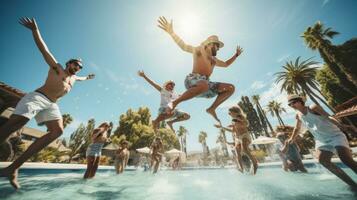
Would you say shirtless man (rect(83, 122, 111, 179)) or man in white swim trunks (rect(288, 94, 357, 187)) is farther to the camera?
shirtless man (rect(83, 122, 111, 179))

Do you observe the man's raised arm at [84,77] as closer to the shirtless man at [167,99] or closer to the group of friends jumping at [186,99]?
the group of friends jumping at [186,99]

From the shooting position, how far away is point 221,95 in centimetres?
358

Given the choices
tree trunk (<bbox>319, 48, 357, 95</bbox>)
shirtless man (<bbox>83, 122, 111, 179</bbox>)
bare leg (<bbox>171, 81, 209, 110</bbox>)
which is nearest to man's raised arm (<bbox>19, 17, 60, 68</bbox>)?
bare leg (<bbox>171, 81, 209, 110</bbox>)

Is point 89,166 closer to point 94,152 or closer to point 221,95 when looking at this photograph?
point 94,152

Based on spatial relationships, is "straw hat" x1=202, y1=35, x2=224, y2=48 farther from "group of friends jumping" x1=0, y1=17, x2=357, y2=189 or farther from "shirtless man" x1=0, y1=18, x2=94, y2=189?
"shirtless man" x1=0, y1=18, x2=94, y2=189

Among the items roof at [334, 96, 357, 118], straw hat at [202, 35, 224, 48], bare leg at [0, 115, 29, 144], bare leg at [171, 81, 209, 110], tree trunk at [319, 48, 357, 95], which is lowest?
bare leg at [0, 115, 29, 144]

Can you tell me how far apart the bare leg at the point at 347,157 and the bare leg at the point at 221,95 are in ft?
7.46

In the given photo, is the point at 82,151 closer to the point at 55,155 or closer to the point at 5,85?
the point at 55,155

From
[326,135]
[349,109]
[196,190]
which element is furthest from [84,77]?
[349,109]

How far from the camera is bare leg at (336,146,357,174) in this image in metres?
3.04

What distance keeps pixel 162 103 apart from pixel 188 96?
1.69 meters

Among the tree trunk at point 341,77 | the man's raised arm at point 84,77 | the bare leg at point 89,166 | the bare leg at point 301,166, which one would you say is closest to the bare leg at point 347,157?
the bare leg at point 301,166

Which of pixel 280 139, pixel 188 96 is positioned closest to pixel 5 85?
pixel 188 96

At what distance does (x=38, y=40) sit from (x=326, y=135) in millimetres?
6175
